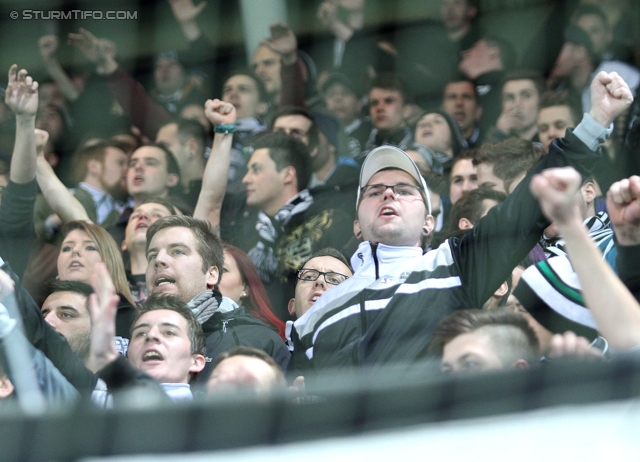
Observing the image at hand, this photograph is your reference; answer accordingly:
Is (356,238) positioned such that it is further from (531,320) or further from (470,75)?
(470,75)

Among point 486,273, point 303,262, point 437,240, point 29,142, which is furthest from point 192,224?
point 486,273

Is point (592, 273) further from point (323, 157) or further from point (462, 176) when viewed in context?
point (323, 157)

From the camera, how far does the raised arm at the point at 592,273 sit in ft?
3.27

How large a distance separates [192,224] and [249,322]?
0.78 ft

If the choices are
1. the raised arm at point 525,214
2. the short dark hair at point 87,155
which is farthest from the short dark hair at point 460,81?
the raised arm at point 525,214

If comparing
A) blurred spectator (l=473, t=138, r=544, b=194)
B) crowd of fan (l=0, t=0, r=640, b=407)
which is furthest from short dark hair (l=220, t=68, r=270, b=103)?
blurred spectator (l=473, t=138, r=544, b=194)

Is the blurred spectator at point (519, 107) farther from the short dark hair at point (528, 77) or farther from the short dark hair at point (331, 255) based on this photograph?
the short dark hair at point (331, 255)

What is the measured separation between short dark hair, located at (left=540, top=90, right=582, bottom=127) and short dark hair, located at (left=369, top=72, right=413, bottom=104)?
340 millimetres

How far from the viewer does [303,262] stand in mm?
1690

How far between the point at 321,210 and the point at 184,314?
19.2 inches

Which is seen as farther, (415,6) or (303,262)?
(415,6)

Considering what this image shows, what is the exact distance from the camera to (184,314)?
1.40 metres

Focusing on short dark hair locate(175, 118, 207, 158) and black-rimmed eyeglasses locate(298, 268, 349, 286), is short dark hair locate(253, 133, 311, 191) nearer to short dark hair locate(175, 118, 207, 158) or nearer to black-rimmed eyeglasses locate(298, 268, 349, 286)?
short dark hair locate(175, 118, 207, 158)

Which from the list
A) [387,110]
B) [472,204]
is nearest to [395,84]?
[387,110]
